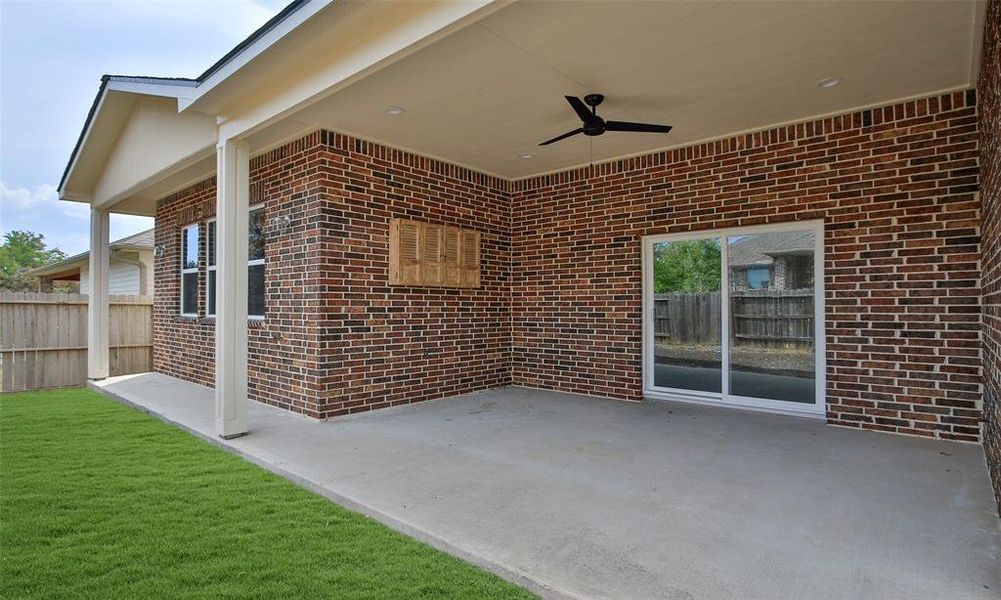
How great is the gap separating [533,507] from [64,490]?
316 centimetres

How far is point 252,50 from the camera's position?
3.85 m

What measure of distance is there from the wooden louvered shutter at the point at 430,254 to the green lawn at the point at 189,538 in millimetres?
2930

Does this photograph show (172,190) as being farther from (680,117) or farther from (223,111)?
(680,117)

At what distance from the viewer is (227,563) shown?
96.3 inches

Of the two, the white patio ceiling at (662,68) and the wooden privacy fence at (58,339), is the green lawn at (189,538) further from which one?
the wooden privacy fence at (58,339)

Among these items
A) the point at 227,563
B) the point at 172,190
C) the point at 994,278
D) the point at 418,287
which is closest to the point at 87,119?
the point at 172,190

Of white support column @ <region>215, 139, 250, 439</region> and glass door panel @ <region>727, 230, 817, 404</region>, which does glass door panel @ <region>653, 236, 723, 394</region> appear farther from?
white support column @ <region>215, 139, 250, 439</region>

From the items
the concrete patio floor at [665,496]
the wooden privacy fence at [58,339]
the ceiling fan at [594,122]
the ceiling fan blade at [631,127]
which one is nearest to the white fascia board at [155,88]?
the concrete patio floor at [665,496]

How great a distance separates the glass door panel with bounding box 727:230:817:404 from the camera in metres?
5.29

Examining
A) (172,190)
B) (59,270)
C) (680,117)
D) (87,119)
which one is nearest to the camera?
(680,117)

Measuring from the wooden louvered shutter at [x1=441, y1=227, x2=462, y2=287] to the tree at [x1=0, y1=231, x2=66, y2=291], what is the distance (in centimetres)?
3696

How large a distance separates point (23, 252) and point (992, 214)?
1986 inches

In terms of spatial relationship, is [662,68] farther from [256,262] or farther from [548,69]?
[256,262]

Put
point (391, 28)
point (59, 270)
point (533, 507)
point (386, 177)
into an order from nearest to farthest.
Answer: point (533, 507), point (391, 28), point (386, 177), point (59, 270)
